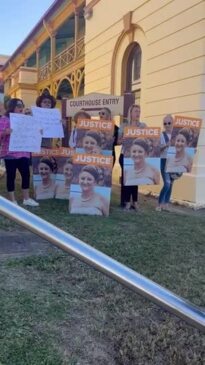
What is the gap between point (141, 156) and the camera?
6234 millimetres

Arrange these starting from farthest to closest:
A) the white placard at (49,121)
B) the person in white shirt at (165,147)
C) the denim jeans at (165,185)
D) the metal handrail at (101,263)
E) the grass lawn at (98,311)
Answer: the denim jeans at (165,185), the person in white shirt at (165,147), the white placard at (49,121), the grass lawn at (98,311), the metal handrail at (101,263)

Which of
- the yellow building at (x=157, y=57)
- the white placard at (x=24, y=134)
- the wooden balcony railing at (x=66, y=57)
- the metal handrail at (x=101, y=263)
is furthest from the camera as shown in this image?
the wooden balcony railing at (x=66, y=57)

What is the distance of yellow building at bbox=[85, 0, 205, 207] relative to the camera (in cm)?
766

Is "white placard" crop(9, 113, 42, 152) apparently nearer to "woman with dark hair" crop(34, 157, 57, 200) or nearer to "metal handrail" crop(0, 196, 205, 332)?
"woman with dark hair" crop(34, 157, 57, 200)

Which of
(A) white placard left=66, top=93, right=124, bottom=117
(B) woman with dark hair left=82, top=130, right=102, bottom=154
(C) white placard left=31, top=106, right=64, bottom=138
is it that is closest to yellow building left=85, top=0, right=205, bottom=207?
(A) white placard left=66, top=93, right=124, bottom=117

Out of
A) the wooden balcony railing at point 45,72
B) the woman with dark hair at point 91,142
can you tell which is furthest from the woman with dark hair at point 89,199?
the wooden balcony railing at point 45,72

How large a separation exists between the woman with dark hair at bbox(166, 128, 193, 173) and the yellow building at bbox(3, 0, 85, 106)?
30.0 feet

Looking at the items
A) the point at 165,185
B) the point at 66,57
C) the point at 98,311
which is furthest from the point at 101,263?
the point at 66,57

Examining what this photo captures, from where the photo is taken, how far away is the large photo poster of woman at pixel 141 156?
6.20 m

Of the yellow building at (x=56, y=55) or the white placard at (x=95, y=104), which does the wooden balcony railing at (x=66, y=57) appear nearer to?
the yellow building at (x=56, y=55)

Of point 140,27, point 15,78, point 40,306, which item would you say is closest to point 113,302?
point 40,306

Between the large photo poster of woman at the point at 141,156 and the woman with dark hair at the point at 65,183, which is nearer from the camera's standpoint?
the large photo poster of woman at the point at 141,156

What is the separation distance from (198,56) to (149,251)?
4.57 metres

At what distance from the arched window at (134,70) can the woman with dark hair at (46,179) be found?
4.12 metres
